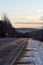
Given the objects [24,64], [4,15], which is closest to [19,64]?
[24,64]

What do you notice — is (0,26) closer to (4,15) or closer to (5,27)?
(5,27)

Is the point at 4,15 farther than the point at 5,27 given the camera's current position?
Yes

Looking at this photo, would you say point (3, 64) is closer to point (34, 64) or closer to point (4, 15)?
point (34, 64)

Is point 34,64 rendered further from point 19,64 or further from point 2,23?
point 2,23

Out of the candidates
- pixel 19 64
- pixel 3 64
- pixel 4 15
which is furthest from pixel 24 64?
pixel 4 15

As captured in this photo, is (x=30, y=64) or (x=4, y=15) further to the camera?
(x=4, y=15)

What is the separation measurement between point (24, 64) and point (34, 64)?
55cm

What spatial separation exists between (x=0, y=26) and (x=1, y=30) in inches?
69.3

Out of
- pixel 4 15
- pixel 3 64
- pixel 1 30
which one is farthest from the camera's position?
pixel 4 15

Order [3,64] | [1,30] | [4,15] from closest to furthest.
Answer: [3,64], [1,30], [4,15]

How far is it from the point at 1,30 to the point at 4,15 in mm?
37164

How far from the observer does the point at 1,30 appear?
122 metres

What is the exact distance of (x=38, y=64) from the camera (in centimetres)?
1572

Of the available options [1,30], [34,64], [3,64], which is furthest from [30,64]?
[1,30]
